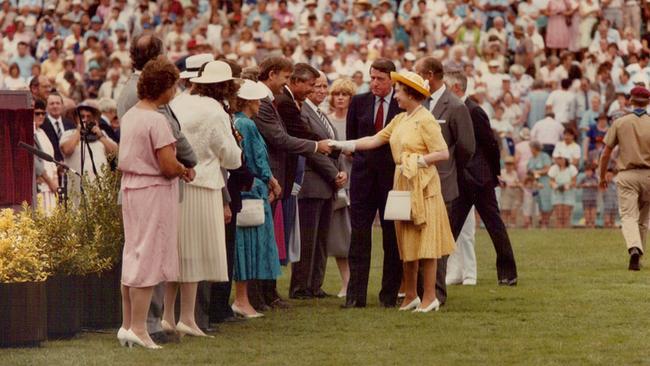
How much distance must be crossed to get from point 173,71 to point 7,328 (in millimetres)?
2182

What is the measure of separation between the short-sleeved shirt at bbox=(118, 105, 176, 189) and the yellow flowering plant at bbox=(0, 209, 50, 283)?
3.18 feet

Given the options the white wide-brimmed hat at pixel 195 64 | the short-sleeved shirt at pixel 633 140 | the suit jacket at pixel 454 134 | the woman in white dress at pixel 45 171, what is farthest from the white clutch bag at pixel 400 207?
the short-sleeved shirt at pixel 633 140

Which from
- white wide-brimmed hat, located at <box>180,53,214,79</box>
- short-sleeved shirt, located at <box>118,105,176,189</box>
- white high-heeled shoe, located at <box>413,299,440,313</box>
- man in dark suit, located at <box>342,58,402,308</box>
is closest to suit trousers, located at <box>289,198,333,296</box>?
man in dark suit, located at <box>342,58,402,308</box>

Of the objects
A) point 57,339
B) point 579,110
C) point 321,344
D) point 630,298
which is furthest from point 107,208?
point 579,110

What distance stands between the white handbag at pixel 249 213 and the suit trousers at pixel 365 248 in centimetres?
128

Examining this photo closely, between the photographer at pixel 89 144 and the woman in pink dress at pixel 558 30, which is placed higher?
the woman in pink dress at pixel 558 30

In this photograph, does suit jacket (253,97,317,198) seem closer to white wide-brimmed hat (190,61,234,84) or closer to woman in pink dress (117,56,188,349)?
white wide-brimmed hat (190,61,234,84)

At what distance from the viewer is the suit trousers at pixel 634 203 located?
59.7 feet

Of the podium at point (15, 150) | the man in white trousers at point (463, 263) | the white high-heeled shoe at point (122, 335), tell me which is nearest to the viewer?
the white high-heeled shoe at point (122, 335)

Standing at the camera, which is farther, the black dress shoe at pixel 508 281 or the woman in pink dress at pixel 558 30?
the woman in pink dress at pixel 558 30

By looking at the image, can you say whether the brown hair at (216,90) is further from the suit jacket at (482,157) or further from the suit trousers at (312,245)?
the suit jacket at (482,157)

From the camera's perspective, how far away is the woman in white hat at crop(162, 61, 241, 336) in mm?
12109

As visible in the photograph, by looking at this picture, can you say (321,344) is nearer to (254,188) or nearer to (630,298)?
(254,188)

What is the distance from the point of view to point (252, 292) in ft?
47.9
